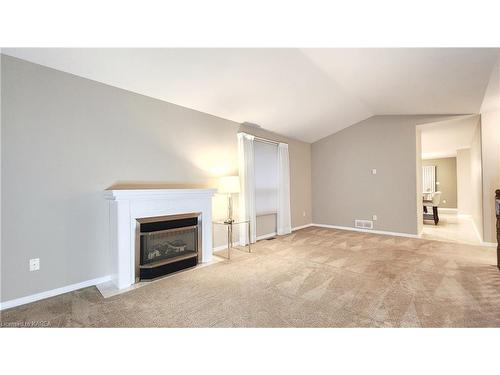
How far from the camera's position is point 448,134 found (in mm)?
5703

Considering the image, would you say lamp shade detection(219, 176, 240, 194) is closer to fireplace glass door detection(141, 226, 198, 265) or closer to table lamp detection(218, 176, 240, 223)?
table lamp detection(218, 176, 240, 223)

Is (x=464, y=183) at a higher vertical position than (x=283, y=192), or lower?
higher

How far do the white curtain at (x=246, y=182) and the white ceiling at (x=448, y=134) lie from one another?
12.5 ft

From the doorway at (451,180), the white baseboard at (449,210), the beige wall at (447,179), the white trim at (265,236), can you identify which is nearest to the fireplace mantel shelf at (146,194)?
the white trim at (265,236)

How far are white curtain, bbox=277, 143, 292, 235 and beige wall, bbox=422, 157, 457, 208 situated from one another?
26.3 ft

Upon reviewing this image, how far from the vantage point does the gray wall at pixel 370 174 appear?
16.2 ft

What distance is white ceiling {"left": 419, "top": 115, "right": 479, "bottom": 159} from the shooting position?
4.62 meters

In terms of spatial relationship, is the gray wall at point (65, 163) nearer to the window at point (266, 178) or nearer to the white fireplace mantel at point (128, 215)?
the white fireplace mantel at point (128, 215)

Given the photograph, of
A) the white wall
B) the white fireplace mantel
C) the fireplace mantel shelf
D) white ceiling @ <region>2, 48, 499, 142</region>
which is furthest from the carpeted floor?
white ceiling @ <region>2, 48, 499, 142</region>

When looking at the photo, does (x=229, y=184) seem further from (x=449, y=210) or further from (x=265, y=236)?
(x=449, y=210)

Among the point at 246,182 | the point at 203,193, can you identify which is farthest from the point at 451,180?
the point at 203,193

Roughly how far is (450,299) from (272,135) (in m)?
4.04

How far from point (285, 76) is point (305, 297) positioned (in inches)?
113
